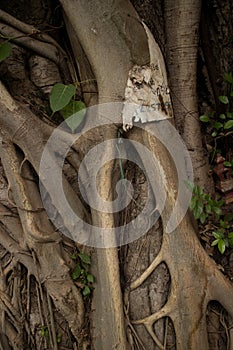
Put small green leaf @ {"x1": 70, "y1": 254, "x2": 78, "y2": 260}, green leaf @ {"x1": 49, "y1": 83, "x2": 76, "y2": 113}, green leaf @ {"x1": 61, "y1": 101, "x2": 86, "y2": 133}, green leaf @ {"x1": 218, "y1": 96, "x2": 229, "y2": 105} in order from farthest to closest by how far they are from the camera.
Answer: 1. green leaf @ {"x1": 218, "y1": 96, "x2": 229, "y2": 105}
2. small green leaf @ {"x1": 70, "y1": 254, "x2": 78, "y2": 260}
3. green leaf @ {"x1": 61, "y1": 101, "x2": 86, "y2": 133}
4. green leaf @ {"x1": 49, "y1": 83, "x2": 76, "y2": 113}

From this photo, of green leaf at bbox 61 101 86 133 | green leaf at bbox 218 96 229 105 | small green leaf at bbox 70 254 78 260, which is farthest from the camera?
green leaf at bbox 218 96 229 105

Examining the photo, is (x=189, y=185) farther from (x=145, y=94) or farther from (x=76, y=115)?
(x=76, y=115)

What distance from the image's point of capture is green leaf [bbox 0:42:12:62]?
1.95 metres

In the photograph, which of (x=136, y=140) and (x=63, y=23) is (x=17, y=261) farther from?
(x=63, y=23)

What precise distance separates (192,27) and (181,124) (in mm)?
469

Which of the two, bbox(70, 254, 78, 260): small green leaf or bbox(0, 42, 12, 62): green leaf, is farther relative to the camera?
bbox(70, 254, 78, 260): small green leaf

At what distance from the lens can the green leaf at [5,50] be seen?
1948 mm

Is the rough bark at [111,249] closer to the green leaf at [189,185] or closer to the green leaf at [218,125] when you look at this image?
the green leaf at [189,185]

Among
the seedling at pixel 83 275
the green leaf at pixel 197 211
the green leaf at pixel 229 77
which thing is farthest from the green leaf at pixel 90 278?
the green leaf at pixel 229 77

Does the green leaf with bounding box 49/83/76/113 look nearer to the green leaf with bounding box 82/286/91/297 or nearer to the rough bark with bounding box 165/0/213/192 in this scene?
the rough bark with bounding box 165/0/213/192

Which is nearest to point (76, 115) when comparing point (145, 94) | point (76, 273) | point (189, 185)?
point (145, 94)

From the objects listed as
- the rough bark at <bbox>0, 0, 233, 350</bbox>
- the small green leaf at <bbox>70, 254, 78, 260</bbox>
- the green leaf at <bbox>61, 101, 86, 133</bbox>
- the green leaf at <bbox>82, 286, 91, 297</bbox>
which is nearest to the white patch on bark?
the rough bark at <bbox>0, 0, 233, 350</bbox>

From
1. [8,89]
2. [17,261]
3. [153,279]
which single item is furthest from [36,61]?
[153,279]

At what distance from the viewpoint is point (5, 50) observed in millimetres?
1954
